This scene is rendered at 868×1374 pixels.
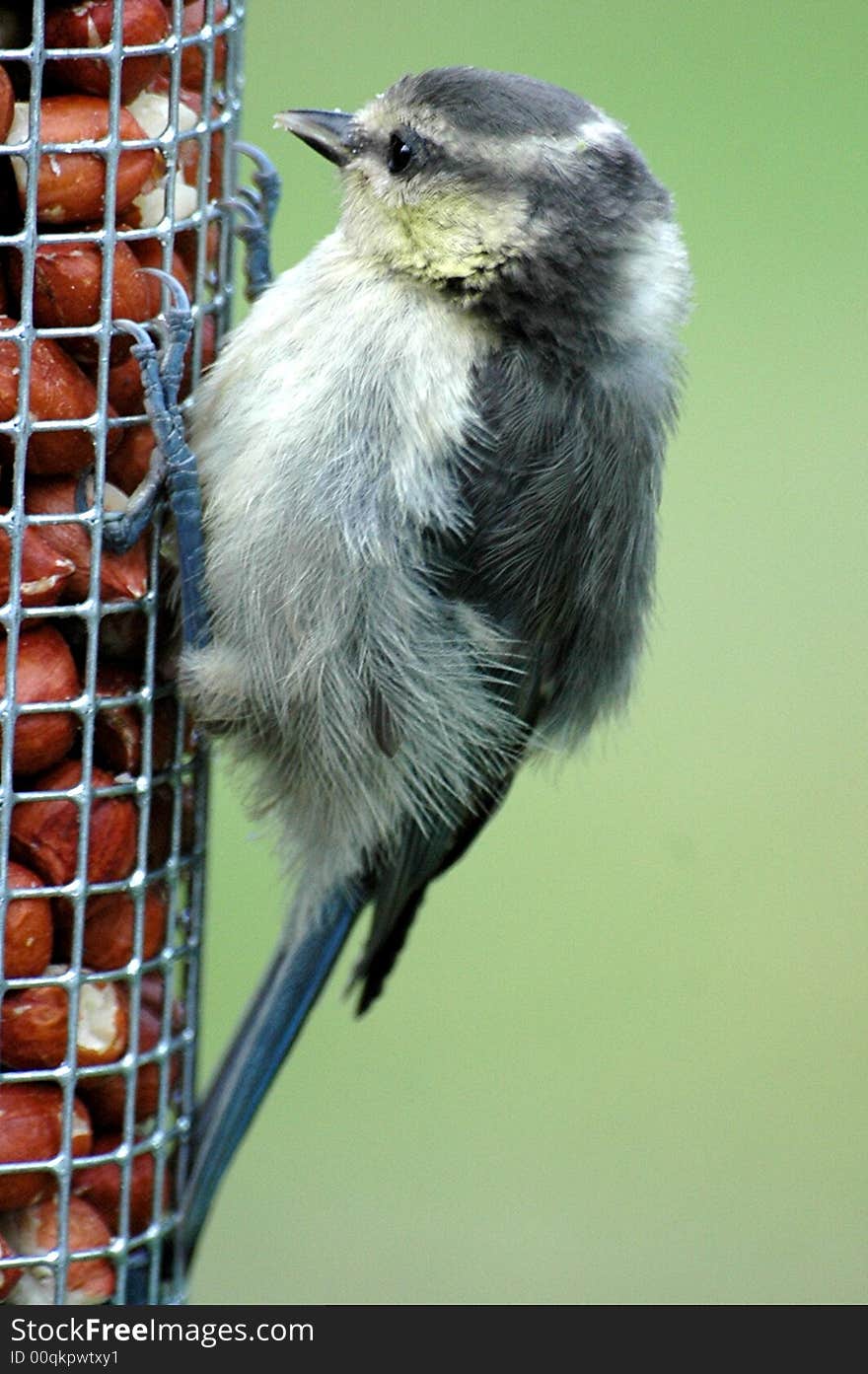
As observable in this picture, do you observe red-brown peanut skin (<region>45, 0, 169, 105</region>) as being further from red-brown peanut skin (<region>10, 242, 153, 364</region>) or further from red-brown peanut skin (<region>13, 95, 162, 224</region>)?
red-brown peanut skin (<region>10, 242, 153, 364</region>)

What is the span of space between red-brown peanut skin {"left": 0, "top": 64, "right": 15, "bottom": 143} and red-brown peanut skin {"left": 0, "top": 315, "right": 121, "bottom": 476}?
181mm

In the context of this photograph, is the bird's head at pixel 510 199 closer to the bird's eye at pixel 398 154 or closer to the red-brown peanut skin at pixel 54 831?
the bird's eye at pixel 398 154

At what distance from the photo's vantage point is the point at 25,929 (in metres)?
2.27

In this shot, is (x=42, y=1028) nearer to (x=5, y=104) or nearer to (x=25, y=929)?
(x=25, y=929)

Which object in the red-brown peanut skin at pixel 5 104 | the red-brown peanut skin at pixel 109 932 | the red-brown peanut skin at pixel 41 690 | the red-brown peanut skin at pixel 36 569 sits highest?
the red-brown peanut skin at pixel 5 104

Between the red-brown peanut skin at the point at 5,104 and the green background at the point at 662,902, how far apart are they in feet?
7.45

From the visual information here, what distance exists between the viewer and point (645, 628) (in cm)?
276

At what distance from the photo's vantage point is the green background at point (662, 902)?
13.6 feet

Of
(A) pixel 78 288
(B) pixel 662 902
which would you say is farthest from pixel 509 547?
(B) pixel 662 902

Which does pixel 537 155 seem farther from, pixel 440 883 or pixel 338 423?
pixel 440 883

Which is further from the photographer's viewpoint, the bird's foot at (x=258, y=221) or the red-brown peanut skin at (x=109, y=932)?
the bird's foot at (x=258, y=221)

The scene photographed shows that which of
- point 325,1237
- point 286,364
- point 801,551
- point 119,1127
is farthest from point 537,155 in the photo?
point 801,551

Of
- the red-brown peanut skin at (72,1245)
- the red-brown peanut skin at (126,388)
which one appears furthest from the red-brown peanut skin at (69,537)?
the red-brown peanut skin at (72,1245)

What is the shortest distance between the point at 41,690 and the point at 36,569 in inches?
4.9
